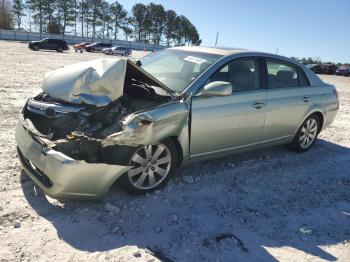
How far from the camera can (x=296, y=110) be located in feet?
19.6

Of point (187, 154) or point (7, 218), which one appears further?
point (187, 154)

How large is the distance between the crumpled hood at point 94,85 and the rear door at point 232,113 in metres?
0.94

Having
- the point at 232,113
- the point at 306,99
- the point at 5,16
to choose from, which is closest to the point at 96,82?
the point at 232,113

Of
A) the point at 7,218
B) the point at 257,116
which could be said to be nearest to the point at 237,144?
the point at 257,116

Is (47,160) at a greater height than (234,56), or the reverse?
(234,56)

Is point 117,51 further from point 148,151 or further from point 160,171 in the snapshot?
point 148,151

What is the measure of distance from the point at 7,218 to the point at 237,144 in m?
3.00

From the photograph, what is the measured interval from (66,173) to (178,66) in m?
2.33

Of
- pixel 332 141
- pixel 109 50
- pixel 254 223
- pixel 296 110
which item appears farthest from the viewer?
pixel 109 50

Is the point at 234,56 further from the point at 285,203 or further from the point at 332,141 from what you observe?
the point at 332,141

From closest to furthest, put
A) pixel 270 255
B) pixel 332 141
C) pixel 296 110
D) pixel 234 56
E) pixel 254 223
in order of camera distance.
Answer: pixel 270 255
pixel 254 223
pixel 234 56
pixel 296 110
pixel 332 141

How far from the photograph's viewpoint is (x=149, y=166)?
432 cm

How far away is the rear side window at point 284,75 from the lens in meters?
5.64

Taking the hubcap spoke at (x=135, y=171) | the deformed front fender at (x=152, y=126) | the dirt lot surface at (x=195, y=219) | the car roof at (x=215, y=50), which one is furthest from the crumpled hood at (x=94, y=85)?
the car roof at (x=215, y=50)
